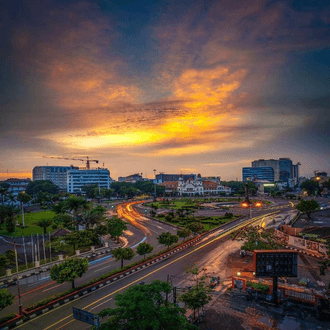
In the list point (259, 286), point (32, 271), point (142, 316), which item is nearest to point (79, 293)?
point (32, 271)

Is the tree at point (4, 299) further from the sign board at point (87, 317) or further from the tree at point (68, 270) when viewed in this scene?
the sign board at point (87, 317)

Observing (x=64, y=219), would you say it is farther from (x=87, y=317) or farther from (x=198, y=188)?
(x=198, y=188)

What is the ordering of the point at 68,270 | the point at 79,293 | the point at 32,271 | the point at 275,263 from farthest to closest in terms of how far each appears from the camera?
the point at 32,271 → the point at 79,293 → the point at 68,270 → the point at 275,263

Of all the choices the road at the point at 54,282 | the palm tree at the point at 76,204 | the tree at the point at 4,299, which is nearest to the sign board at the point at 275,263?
the road at the point at 54,282

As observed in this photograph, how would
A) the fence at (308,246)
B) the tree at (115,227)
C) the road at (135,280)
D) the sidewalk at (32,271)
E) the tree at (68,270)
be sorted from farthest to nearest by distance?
the tree at (115,227) → the fence at (308,246) → the sidewalk at (32,271) → the tree at (68,270) → the road at (135,280)

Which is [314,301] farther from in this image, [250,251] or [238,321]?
[250,251]
